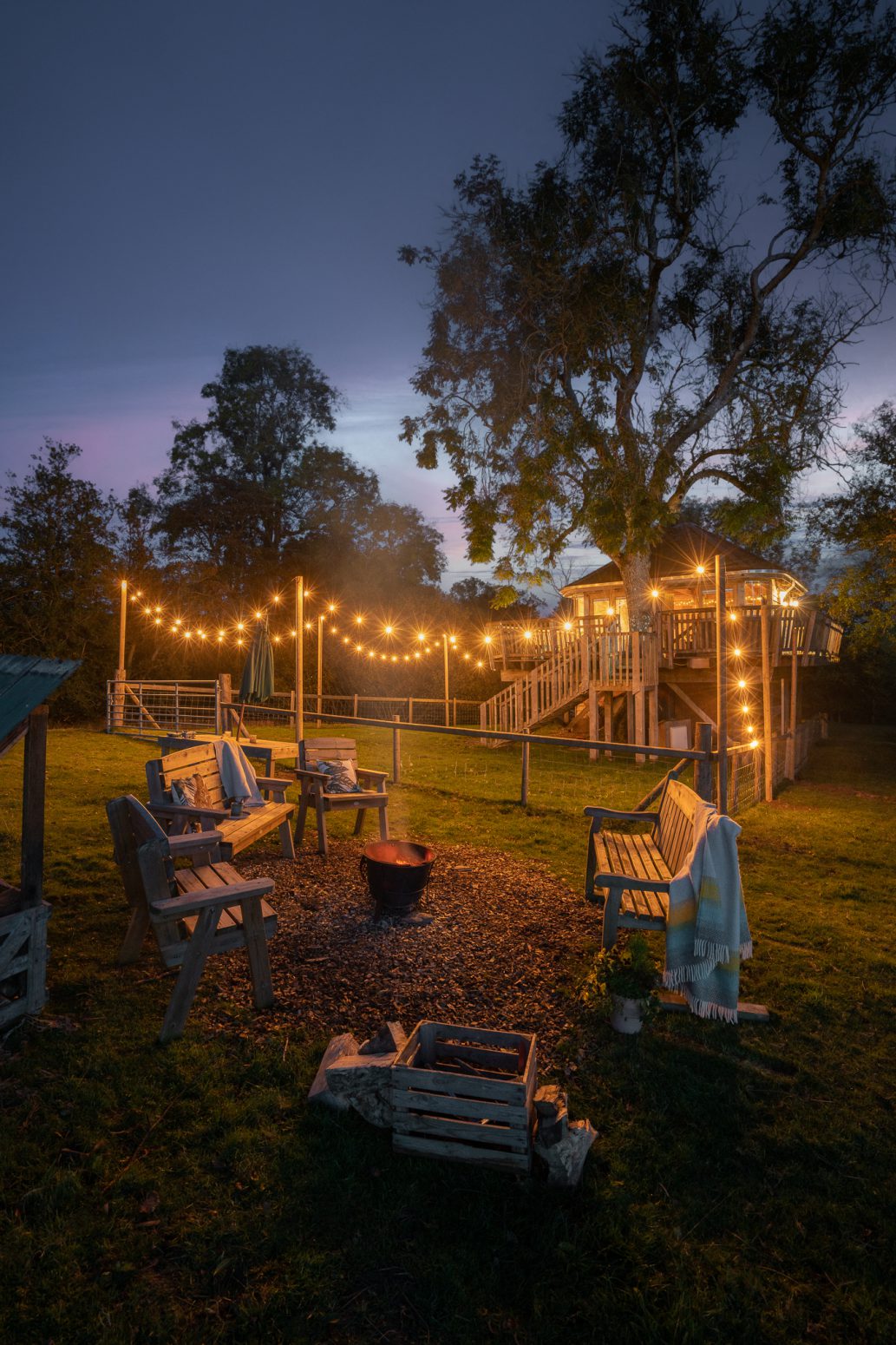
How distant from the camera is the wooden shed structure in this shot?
3.48 m

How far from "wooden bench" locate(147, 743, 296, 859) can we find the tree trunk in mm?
11825

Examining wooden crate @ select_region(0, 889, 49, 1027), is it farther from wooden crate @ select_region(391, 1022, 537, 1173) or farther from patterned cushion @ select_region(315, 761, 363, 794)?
patterned cushion @ select_region(315, 761, 363, 794)

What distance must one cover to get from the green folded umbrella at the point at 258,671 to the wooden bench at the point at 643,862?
698 cm

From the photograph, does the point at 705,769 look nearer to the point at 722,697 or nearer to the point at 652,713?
the point at 722,697

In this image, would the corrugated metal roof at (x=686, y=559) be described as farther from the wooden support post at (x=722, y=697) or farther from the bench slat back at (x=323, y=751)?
the wooden support post at (x=722, y=697)

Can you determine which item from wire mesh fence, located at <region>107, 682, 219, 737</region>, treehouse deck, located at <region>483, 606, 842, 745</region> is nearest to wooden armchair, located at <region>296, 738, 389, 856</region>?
treehouse deck, located at <region>483, 606, 842, 745</region>

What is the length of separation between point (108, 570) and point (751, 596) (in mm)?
22563

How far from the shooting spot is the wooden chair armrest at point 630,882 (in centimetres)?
430

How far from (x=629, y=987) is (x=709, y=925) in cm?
56

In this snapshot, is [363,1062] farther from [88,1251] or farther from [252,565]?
[252,565]

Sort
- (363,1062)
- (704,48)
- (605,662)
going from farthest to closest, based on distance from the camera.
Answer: (704,48)
(605,662)
(363,1062)

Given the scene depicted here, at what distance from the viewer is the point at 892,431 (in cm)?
1736

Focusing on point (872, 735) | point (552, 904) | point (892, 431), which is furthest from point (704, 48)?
point (552, 904)

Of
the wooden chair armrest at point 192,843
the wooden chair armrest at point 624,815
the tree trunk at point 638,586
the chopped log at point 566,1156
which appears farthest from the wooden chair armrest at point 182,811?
the tree trunk at point 638,586
